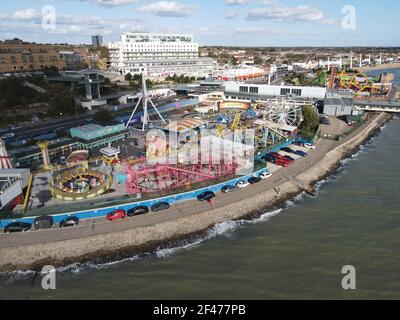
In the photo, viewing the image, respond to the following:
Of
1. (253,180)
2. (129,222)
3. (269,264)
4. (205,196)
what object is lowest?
(269,264)

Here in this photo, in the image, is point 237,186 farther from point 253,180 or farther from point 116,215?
point 116,215

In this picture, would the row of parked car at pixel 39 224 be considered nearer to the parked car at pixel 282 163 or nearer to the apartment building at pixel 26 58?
the parked car at pixel 282 163

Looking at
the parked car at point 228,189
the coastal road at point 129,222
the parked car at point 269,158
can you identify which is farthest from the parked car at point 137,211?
the parked car at point 269,158

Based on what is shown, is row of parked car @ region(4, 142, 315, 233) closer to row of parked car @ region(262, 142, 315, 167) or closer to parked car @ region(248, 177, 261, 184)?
parked car @ region(248, 177, 261, 184)

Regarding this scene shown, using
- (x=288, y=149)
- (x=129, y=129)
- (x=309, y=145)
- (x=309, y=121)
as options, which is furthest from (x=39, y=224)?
(x=309, y=121)

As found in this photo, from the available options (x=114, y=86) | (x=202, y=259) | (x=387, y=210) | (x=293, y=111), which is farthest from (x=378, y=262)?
(x=114, y=86)

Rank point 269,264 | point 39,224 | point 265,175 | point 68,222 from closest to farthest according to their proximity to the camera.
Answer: point 269,264, point 39,224, point 68,222, point 265,175
